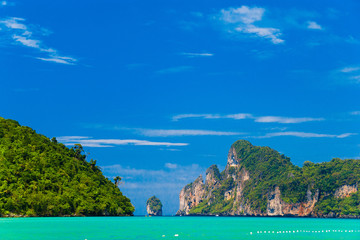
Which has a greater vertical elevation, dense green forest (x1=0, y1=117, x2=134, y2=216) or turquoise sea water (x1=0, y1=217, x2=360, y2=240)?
dense green forest (x1=0, y1=117, x2=134, y2=216)

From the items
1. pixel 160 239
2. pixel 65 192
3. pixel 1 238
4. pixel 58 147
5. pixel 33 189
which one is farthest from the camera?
pixel 58 147

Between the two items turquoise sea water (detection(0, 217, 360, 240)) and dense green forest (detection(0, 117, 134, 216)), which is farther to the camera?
dense green forest (detection(0, 117, 134, 216))

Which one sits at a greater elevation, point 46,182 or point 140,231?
point 46,182

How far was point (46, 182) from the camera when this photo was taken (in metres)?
97.5

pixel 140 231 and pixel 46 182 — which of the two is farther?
pixel 46 182

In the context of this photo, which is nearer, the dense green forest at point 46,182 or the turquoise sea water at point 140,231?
the turquoise sea water at point 140,231

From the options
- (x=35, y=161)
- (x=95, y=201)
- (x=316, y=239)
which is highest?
(x=35, y=161)

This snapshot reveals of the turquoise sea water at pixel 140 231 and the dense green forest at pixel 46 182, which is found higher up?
the dense green forest at pixel 46 182

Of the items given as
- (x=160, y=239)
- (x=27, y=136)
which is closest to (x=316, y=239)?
(x=160, y=239)

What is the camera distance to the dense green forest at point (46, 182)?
8819cm

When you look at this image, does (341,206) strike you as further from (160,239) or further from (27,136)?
(160,239)

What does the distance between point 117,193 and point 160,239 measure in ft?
304

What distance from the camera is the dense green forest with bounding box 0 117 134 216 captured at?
8819 centimetres

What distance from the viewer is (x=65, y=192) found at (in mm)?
99812
